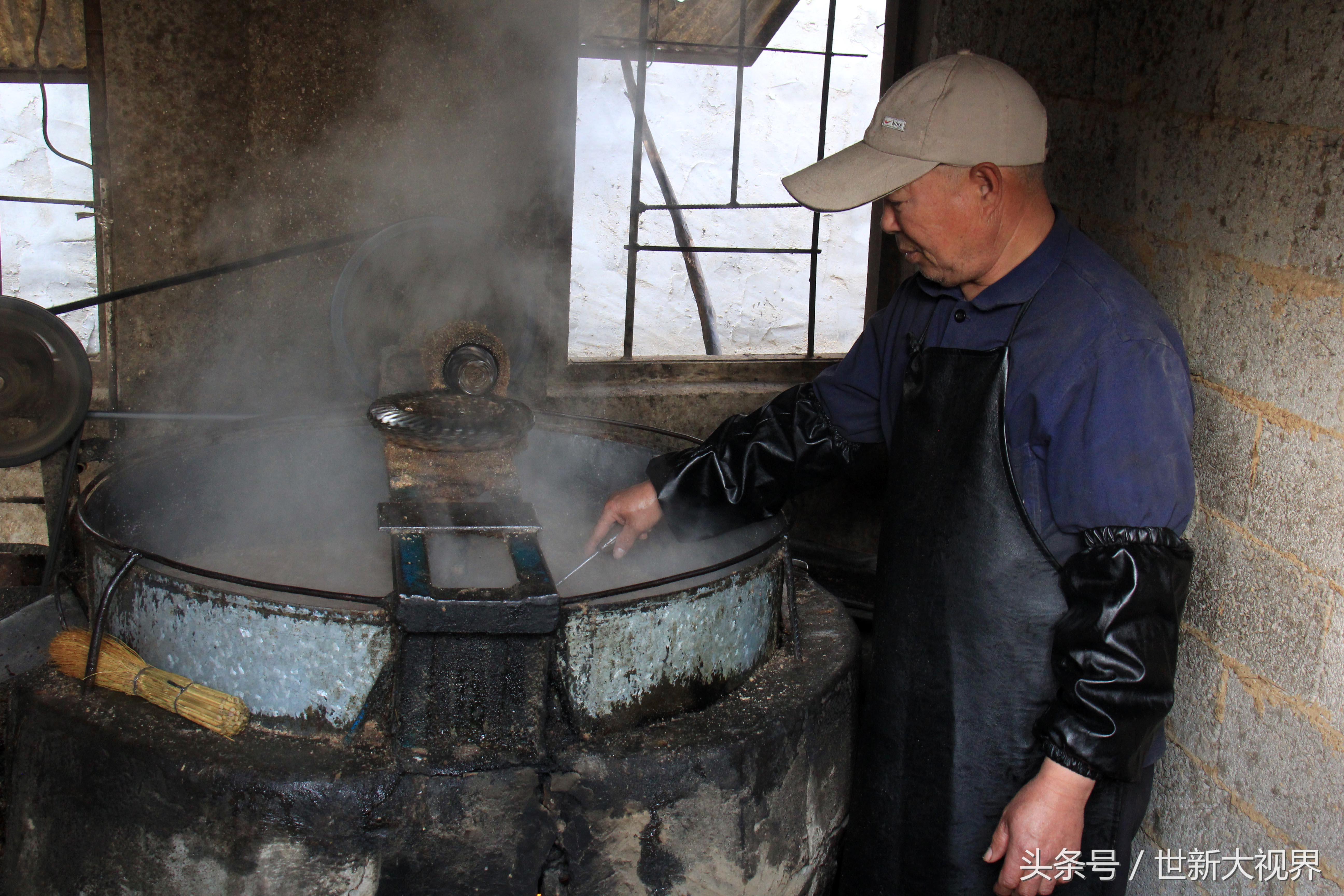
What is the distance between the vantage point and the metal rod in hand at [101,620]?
2.07 m

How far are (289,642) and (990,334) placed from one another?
1429 millimetres

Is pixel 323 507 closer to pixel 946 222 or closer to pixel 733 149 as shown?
pixel 946 222

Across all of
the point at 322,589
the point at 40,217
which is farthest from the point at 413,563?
the point at 40,217

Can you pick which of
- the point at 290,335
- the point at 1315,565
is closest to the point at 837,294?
the point at 290,335

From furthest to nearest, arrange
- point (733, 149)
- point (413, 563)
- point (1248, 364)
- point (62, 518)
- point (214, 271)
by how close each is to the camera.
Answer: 1. point (733, 149)
2. point (214, 271)
3. point (62, 518)
4. point (1248, 364)
5. point (413, 563)

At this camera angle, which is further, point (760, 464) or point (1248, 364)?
point (760, 464)

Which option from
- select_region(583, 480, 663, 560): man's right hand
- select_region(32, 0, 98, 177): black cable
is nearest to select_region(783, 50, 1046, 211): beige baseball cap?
select_region(583, 480, 663, 560): man's right hand

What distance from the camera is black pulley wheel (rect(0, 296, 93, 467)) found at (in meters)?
2.62

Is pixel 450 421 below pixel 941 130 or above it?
below

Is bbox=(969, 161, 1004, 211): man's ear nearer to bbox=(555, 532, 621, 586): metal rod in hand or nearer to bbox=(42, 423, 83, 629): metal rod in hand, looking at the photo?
bbox=(555, 532, 621, 586): metal rod in hand

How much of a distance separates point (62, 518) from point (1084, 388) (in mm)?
2466

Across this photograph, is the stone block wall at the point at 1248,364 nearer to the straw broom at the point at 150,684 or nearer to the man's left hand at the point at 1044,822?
the man's left hand at the point at 1044,822

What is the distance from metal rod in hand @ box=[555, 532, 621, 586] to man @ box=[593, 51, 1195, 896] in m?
0.69

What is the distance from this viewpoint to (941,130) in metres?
2.03
